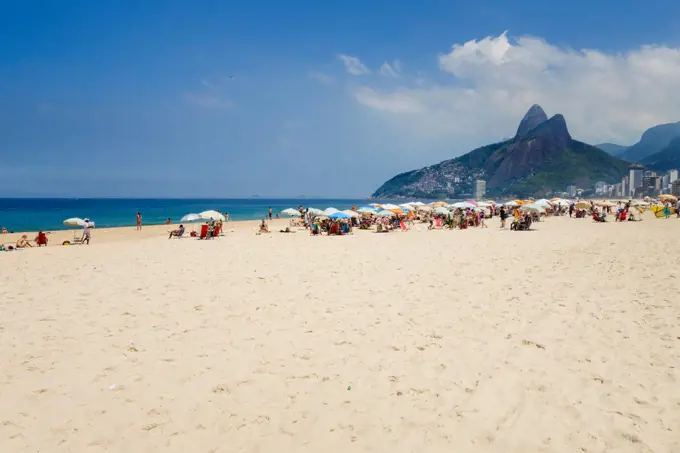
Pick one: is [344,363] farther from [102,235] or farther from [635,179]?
[635,179]

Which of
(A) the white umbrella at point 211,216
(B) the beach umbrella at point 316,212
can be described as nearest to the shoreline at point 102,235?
(A) the white umbrella at point 211,216

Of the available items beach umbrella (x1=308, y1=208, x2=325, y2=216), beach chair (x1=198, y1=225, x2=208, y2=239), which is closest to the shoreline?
beach chair (x1=198, y1=225, x2=208, y2=239)

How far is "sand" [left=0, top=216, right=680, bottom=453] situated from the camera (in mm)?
3152

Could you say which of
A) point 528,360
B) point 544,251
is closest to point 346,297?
point 528,360

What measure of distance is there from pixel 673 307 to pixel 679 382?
2.98 meters

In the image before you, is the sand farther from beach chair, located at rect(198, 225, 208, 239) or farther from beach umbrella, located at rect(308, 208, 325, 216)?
beach umbrella, located at rect(308, 208, 325, 216)

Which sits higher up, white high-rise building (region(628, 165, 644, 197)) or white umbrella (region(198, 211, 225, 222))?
white high-rise building (region(628, 165, 644, 197))

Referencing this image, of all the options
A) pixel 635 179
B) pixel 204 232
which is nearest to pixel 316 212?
pixel 204 232

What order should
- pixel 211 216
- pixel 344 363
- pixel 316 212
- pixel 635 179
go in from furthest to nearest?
pixel 635 179, pixel 316 212, pixel 211 216, pixel 344 363

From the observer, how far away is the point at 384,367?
4.33 meters

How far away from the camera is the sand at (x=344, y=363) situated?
3152 millimetres

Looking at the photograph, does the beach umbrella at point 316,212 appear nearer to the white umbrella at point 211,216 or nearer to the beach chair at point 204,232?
the white umbrella at point 211,216

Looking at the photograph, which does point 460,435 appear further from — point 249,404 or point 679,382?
point 679,382

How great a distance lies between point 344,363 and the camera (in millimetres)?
4422
